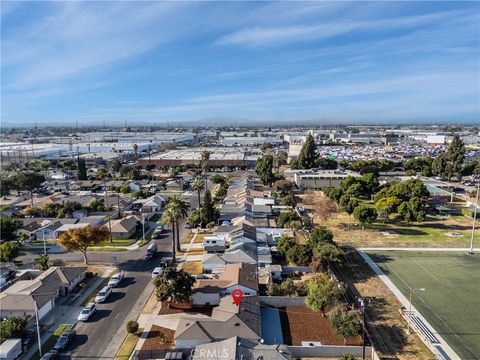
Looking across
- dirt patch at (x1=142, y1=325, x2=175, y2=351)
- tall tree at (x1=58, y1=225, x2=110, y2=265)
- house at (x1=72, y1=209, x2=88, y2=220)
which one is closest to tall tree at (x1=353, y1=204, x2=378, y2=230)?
dirt patch at (x1=142, y1=325, x2=175, y2=351)

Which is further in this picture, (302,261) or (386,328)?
(302,261)

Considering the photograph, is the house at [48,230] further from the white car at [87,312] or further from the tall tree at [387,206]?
the tall tree at [387,206]

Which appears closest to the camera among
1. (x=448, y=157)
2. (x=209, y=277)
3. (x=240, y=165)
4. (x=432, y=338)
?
(x=432, y=338)

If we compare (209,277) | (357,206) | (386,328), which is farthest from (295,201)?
(386,328)

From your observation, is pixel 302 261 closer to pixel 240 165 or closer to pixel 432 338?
pixel 432 338

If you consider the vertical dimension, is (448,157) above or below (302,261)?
above

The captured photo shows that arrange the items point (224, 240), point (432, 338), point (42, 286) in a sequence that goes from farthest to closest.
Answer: point (224, 240)
point (42, 286)
point (432, 338)

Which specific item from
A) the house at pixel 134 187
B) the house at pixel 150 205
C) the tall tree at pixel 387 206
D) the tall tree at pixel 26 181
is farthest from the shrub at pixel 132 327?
the tall tree at pixel 26 181
